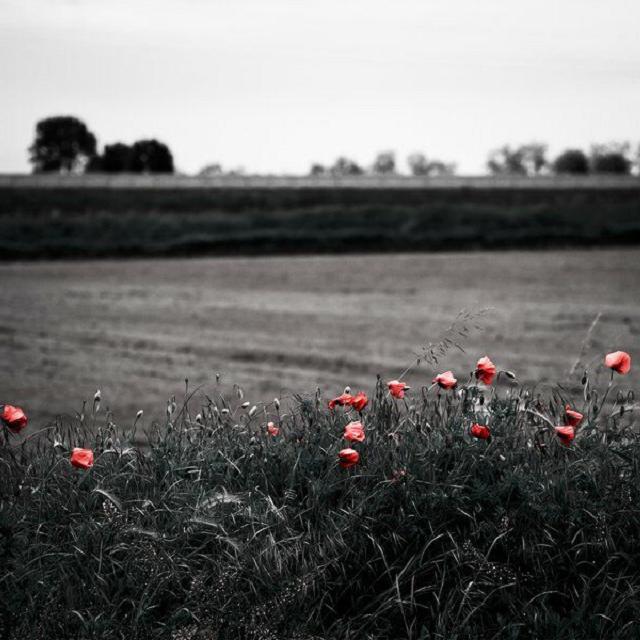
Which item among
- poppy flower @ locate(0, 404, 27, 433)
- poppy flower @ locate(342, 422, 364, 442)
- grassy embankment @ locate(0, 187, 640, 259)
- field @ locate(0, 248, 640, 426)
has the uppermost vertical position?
grassy embankment @ locate(0, 187, 640, 259)

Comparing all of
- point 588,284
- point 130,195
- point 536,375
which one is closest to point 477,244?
point 588,284

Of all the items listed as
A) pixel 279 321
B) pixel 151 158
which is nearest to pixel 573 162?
pixel 151 158

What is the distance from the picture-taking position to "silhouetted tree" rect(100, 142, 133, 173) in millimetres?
38450

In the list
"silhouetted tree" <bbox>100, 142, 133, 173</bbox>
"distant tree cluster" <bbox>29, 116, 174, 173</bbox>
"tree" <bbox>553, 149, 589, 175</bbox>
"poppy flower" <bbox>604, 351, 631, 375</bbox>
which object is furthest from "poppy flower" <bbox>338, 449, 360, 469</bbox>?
"tree" <bbox>553, 149, 589, 175</bbox>

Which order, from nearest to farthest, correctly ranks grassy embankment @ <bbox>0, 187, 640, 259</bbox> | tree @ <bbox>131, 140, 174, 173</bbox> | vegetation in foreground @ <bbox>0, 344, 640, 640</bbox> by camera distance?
vegetation in foreground @ <bbox>0, 344, 640, 640</bbox>
grassy embankment @ <bbox>0, 187, 640, 259</bbox>
tree @ <bbox>131, 140, 174, 173</bbox>

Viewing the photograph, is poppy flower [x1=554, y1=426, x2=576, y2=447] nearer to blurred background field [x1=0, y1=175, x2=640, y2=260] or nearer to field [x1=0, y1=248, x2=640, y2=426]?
field [x1=0, y1=248, x2=640, y2=426]

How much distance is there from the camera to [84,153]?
3575 cm

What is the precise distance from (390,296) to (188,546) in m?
13.0

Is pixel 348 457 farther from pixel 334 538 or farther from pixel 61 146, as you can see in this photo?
pixel 61 146

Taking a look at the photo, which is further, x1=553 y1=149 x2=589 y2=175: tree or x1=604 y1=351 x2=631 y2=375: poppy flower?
x1=553 y1=149 x2=589 y2=175: tree

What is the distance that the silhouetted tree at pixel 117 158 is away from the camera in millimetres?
38450

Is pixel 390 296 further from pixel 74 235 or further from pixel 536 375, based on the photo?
pixel 74 235

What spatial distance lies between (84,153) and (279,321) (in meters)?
24.8

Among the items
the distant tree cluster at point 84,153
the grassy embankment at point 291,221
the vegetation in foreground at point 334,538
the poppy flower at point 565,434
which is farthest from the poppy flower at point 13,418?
the distant tree cluster at point 84,153
